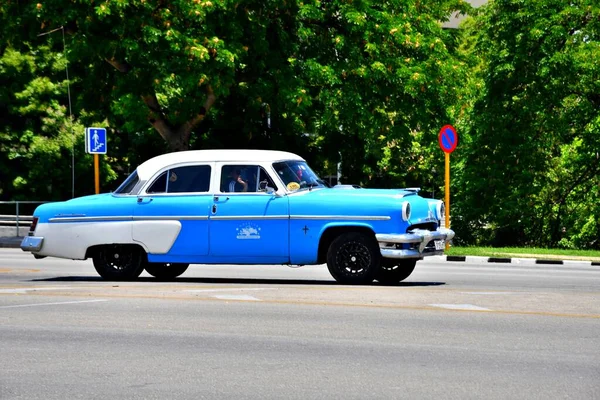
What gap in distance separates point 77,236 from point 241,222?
2465mm

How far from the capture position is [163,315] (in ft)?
42.9

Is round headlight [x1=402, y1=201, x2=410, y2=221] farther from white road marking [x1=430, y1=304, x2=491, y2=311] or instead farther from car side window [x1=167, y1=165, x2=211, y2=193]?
car side window [x1=167, y1=165, x2=211, y2=193]

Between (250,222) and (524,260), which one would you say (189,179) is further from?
(524,260)

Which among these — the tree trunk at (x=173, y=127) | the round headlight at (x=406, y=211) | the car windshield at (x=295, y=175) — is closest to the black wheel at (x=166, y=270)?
the car windshield at (x=295, y=175)

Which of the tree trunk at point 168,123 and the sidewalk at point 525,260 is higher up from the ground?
the tree trunk at point 168,123

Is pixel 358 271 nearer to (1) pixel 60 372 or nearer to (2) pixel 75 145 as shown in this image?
(1) pixel 60 372

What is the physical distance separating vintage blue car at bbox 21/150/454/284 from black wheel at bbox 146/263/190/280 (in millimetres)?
220

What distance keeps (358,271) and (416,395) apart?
27.2ft

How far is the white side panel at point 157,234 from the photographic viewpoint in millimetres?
17250

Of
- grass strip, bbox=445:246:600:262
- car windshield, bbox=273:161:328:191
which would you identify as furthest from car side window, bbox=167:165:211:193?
grass strip, bbox=445:246:600:262

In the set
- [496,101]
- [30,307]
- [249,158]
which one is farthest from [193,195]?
[496,101]

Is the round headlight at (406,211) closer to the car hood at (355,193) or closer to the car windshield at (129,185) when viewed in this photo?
the car hood at (355,193)

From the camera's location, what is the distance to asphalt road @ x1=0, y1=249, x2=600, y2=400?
8.70m

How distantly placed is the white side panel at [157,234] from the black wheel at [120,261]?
1.02 ft
